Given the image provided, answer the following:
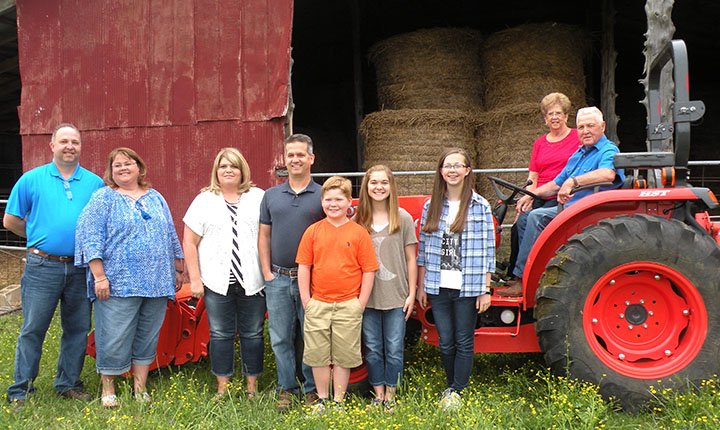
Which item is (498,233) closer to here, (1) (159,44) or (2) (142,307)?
(2) (142,307)

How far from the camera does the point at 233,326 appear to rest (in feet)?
10.7

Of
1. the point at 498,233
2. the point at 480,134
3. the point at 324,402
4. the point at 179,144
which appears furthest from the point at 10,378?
the point at 480,134

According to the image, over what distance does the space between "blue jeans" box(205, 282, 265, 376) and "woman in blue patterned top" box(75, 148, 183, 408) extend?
32 centimetres

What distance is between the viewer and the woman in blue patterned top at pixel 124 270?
10.2 feet

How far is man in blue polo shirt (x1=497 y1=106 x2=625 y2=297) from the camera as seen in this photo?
10.2 ft

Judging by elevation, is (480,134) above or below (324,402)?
above

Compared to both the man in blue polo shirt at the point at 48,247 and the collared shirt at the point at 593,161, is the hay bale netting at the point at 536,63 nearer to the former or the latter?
the collared shirt at the point at 593,161

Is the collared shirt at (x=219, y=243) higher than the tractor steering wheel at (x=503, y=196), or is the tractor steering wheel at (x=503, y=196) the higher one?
the tractor steering wheel at (x=503, y=196)

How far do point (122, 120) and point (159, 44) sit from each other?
0.88 metres

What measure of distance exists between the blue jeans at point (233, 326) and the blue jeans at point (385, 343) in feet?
2.23

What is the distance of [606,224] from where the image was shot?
113 inches

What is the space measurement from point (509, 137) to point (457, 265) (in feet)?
13.0

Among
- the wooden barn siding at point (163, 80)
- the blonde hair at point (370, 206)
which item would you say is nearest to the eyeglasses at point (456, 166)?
the blonde hair at point (370, 206)

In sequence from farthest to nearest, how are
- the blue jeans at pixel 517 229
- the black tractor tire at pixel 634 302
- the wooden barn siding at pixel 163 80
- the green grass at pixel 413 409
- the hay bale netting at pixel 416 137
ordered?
1. the hay bale netting at pixel 416 137
2. the wooden barn siding at pixel 163 80
3. the blue jeans at pixel 517 229
4. the black tractor tire at pixel 634 302
5. the green grass at pixel 413 409
